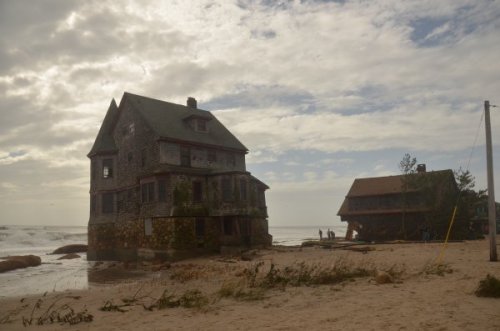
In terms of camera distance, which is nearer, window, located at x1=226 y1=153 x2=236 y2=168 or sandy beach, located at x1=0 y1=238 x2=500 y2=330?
sandy beach, located at x1=0 y1=238 x2=500 y2=330

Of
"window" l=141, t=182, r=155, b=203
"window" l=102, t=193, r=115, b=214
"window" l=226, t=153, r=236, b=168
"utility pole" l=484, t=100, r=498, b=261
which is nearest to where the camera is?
"utility pole" l=484, t=100, r=498, b=261

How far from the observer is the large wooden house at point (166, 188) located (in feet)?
96.1

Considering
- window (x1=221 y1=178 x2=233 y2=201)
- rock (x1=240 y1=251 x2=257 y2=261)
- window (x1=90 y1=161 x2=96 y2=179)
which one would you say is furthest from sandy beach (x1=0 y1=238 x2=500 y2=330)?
window (x1=90 y1=161 x2=96 y2=179)

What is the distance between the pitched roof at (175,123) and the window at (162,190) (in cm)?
339

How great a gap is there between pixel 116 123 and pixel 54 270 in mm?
14085

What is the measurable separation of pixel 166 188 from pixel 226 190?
4.46m

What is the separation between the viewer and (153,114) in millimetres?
33250

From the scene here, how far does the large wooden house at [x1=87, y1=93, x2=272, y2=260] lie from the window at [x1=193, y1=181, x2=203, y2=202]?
8 cm

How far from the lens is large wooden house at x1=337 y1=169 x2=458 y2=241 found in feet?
129

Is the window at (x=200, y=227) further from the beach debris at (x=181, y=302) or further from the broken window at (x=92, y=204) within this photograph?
the beach debris at (x=181, y=302)

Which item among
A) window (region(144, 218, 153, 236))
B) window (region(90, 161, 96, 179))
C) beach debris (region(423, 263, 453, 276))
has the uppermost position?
window (region(90, 161, 96, 179))

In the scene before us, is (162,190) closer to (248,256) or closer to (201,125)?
(201,125)

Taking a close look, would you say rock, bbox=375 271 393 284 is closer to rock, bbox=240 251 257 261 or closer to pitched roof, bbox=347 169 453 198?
rock, bbox=240 251 257 261

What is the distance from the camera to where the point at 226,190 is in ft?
101
